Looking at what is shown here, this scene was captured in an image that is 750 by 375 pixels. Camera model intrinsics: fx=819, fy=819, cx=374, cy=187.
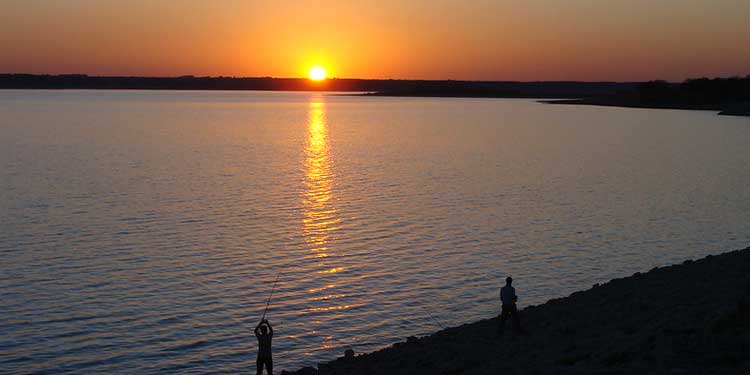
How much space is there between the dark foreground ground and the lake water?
2.40m

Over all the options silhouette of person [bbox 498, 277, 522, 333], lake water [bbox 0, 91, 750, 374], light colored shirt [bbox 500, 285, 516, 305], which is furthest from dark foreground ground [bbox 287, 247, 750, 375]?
lake water [bbox 0, 91, 750, 374]

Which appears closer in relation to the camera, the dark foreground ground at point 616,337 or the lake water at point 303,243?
the dark foreground ground at point 616,337

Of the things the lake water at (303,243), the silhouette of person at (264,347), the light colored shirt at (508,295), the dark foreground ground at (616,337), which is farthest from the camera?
the lake water at (303,243)

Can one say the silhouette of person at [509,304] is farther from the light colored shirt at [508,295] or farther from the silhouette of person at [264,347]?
the silhouette of person at [264,347]

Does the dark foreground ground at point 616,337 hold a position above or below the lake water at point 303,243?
above

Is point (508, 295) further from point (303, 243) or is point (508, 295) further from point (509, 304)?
point (303, 243)

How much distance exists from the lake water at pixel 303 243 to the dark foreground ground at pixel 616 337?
2402 mm

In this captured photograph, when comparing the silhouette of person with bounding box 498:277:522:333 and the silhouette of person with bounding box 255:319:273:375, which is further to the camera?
the silhouette of person with bounding box 498:277:522:333

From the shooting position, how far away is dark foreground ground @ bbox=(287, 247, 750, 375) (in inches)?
Result: 551

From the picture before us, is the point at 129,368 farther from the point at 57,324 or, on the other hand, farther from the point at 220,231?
the point at 220,231

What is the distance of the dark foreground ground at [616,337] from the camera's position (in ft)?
45.9

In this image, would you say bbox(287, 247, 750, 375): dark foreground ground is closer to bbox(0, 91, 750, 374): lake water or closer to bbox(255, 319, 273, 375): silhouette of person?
bbox(255, 319, 273, 375): silhouette of person

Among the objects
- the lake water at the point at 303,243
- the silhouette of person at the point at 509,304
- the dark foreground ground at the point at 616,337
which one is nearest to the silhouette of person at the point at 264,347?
the dark foreground ground at the point at 616,337

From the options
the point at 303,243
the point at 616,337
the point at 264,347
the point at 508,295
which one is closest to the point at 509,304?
the point at 508,295
